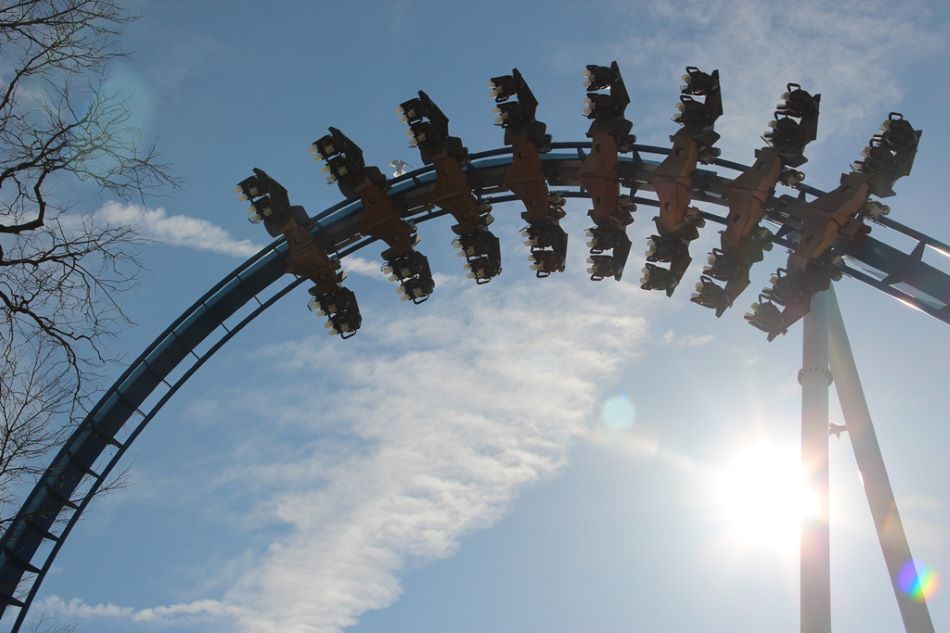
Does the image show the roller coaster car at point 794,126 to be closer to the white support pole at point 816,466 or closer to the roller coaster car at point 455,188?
the white support pole at point 816,466

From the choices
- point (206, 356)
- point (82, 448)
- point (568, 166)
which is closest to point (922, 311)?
point (568, 166)

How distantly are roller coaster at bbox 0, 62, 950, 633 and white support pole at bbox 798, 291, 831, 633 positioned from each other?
7.2 inches

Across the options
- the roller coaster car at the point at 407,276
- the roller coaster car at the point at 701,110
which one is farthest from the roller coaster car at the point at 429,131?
the roller coaster car at the point at 701,110

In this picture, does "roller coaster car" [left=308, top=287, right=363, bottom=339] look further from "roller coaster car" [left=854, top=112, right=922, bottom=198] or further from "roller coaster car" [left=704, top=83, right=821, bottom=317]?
"roller coaster car" [left=854, top=112, right=922, bottom=198]

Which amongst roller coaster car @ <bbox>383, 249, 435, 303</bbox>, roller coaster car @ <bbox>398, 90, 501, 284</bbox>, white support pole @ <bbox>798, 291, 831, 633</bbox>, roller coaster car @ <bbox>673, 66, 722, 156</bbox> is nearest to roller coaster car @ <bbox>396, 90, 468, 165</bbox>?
roller coaster car @ <bbox>398, 90, 501, 284</bbox>

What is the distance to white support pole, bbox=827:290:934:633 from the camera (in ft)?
49.2

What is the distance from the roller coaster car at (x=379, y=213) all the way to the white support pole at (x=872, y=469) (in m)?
7.63

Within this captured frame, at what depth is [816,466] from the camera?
50.6ft

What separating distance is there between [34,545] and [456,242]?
35.1 feet

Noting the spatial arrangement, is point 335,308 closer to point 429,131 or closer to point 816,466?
point 429,131

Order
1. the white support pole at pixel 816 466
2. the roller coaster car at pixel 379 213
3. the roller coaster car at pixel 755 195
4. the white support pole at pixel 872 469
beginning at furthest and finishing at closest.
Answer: the roller coaster car at pixel 379 213 → the roller coaster car at pixel 755 195 → the white support pole at pixel 872 469 → the white support pole at pixel 816 466

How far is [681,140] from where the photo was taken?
53.9ft

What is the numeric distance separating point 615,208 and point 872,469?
6.31 m

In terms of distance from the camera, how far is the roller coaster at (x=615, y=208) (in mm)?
16328
